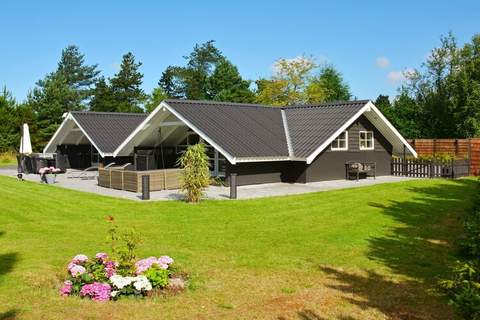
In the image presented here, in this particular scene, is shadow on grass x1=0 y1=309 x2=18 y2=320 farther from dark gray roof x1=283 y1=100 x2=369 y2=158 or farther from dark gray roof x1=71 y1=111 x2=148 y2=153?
dark gray roof x1=71 y1=111 x2=148 y2=153

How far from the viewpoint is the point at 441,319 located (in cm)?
612

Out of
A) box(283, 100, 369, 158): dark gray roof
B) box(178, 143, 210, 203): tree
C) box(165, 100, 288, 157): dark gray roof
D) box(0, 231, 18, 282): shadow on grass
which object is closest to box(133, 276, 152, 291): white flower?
box(0, 231, 18, 282): shadow on grass

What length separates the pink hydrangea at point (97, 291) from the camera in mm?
6699

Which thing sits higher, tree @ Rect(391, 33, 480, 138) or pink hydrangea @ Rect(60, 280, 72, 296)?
tree @ Rect(391, 33, 480, 138)

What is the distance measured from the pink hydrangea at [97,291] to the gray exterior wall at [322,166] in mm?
13649

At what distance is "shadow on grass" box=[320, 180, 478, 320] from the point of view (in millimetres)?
6637

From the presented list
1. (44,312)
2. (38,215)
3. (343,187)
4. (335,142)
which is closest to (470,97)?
(335,142)

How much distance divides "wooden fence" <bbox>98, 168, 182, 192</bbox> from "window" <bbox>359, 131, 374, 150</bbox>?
9704 millimetres

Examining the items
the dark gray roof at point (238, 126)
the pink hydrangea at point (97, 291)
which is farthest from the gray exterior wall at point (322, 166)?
the pink hydrangea at point (97, 291)

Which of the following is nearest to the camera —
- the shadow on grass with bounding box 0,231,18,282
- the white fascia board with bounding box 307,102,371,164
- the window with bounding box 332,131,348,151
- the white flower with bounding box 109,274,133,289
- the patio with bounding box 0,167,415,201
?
the white flower with bounding box 109,274,133,289

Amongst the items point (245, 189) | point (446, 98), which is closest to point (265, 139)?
point (245, 189)

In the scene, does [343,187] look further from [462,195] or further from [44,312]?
[44,312]

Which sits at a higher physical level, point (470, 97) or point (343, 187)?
point (470, 97)

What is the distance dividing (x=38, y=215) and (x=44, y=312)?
818 cm
